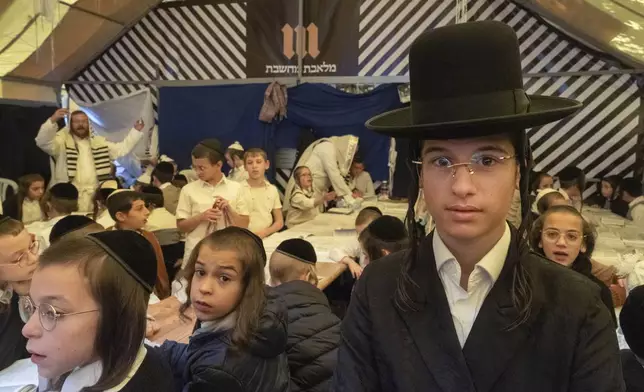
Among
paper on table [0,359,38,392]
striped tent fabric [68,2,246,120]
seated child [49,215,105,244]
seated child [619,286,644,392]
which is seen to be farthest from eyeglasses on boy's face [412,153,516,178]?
striped tent fabric [68,2,246,120]

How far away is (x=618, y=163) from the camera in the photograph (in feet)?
22.8

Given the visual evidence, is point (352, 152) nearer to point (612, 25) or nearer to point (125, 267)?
point (612, 25)

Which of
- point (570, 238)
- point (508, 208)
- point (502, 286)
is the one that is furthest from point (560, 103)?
point (570, 238)

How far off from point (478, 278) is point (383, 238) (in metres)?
2.22

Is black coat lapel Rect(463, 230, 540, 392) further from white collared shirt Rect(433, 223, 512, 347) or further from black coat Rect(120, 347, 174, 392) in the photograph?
black coat Rect(120, 347, 174, 392)

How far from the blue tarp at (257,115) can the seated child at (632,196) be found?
2.82 metres

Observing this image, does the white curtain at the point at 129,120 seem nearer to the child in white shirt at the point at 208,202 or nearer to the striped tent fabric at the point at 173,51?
the striped tent fabric at the point at 173,51

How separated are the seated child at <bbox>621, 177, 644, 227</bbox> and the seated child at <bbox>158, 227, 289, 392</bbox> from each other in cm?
436

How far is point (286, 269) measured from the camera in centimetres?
290

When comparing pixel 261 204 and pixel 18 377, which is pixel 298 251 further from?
pixel 261 204

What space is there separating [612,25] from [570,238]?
11.8ft

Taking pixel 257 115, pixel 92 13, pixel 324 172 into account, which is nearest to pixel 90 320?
pixel 324 172

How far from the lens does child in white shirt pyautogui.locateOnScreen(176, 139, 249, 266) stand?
3.74 meters

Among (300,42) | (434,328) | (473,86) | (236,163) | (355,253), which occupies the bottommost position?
(355,253)
